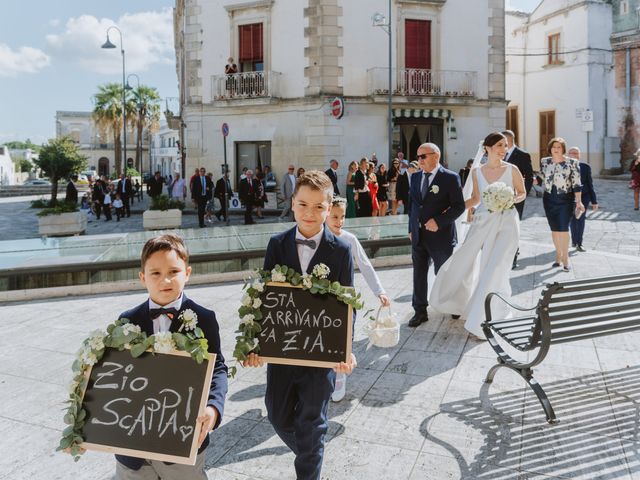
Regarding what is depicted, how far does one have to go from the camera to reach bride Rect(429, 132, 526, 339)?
5750 mm

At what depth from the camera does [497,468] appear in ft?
11.2

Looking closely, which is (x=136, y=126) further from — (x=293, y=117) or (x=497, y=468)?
(x=497, y=468)

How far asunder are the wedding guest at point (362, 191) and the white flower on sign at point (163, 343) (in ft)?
41.1

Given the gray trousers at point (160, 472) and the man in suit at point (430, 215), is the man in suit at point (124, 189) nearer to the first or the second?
the man in suit at point (430, 215)

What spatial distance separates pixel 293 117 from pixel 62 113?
73.5 m

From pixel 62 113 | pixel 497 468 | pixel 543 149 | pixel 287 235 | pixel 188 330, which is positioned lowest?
pixel 497 468

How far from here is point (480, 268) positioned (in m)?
5.96

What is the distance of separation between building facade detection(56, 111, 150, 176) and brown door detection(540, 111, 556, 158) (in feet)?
170

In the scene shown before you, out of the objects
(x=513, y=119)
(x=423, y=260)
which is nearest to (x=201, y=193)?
(x=423, y=260)

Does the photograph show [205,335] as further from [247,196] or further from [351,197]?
[247,196]

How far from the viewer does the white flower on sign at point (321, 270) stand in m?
2.98

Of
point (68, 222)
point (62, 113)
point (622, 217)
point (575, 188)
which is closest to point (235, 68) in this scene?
point (68, 222)

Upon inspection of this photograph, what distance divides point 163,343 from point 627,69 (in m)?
33.8

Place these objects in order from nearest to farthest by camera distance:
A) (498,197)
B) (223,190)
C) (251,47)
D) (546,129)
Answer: (498,197), (223,190), (251,47), (546,129)
